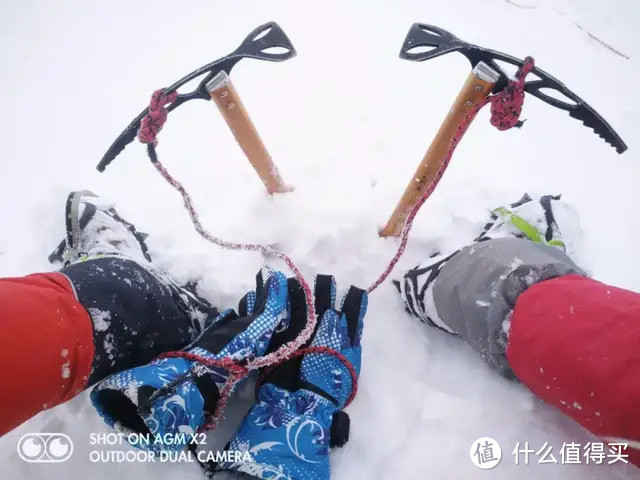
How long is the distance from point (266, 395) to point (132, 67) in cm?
154

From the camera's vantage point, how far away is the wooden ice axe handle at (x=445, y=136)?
0.81m

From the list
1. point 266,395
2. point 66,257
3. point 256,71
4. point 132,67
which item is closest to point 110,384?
point 266,395

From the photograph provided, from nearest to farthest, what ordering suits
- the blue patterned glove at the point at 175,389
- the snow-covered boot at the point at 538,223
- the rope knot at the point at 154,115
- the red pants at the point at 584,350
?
the red pants at the point at 584,350 < the blue patterned glove at the point at 175,389 < the rope knot at the point at 154,115 < the snow-covered boot at the point at 538,223

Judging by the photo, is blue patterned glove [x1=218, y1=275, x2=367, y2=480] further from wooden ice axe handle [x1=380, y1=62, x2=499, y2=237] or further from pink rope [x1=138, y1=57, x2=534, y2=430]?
wooden ice axe handle [x1=380, y1=62, x2=499, y2=237]

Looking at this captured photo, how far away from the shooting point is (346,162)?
140 centimetres

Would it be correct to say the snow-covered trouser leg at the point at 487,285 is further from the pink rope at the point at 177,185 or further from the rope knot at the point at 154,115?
the rope knot at the point at 154,115

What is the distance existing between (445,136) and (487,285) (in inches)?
13.5

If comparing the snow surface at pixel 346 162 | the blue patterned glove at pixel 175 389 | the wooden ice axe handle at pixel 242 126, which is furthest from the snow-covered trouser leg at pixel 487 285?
the wooden ice axe handle at pixel 242 126

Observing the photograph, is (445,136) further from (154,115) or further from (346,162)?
(154,115)

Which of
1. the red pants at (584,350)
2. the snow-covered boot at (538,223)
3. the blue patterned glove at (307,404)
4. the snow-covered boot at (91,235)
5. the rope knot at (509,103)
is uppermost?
the rope knot at (509,103)

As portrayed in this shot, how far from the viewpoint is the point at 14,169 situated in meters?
1.47

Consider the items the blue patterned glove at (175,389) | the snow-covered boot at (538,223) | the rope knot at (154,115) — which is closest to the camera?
the blue patterned glove at (175,389)

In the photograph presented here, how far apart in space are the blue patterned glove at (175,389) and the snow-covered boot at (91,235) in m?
0.41

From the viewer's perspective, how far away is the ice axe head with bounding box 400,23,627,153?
775 mm
